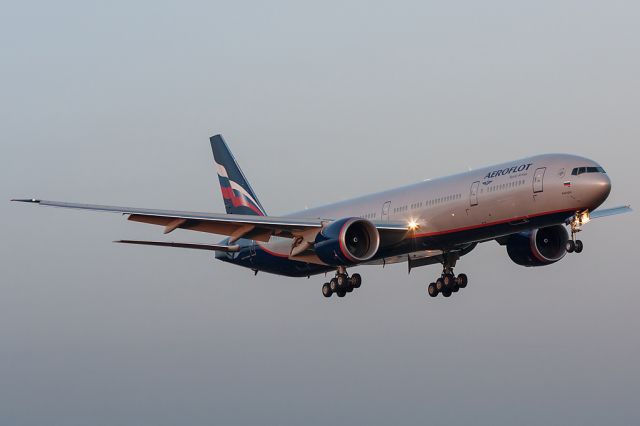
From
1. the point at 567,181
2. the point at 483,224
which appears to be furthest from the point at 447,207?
the point at 567,181

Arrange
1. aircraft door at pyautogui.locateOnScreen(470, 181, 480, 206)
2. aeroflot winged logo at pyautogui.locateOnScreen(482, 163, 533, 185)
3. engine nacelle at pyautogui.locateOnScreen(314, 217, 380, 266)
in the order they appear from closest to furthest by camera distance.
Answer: aeroflot winged logo at pyautogui.locateOnScreen(482, 163, 533, 185), aircraft door at pyautogui.locateOnScreen(470, 181, 480, 206), engine nacelle at pyautogui.locateOnScreen(314, 217, 380, 266)

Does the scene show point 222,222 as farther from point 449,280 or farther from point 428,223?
point 449,280

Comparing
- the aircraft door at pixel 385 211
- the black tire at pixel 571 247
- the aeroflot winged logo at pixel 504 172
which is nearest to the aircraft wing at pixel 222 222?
the aircraft door at pixel 385 211

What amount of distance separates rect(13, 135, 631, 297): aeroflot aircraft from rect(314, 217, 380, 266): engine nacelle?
1.7 inches

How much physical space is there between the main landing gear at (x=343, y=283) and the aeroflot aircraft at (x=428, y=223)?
1.8 inches

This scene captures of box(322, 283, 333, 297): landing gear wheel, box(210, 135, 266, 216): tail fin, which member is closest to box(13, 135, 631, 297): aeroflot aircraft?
box(322, 283, 333, 297): landing gear wheel

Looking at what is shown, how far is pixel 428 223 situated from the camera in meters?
54.0

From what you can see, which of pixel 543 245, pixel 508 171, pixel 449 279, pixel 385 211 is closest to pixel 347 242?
pixel 385 211

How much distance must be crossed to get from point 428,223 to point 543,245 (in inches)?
289

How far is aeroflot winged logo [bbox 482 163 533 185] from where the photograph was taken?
2021 inches

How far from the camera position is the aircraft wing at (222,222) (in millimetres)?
53844

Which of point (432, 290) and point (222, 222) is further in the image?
point (432, 290)

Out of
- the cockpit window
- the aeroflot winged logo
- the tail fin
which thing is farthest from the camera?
the tail fin

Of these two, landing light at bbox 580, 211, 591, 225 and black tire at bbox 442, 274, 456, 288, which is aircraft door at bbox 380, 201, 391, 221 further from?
landing light at bbox 580, 211, 591, 225
